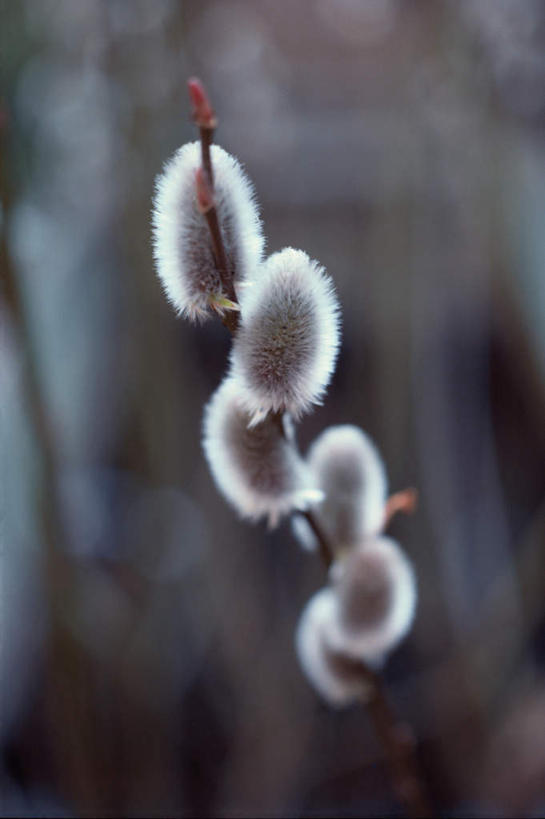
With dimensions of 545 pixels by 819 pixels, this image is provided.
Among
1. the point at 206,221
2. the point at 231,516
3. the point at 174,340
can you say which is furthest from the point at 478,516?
the point at 206,221

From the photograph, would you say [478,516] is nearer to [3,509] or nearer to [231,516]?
[231,516]

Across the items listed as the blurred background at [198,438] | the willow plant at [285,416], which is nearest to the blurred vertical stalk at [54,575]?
the blurred background at [198,438]

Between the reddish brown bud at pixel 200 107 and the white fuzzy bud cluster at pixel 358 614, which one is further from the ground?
the reddish brown bud at pixel 200 107

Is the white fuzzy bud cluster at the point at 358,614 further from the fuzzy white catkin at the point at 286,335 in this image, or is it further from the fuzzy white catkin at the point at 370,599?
the fuzzy white catkin at the point at 286,335

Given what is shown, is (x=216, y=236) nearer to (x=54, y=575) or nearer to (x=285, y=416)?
(x=285, y=416)

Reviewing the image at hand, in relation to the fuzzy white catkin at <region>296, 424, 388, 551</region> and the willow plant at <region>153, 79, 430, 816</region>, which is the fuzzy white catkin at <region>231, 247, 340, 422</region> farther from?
the fuzzy white catkin at <region>296, 424, 388, 551</region>

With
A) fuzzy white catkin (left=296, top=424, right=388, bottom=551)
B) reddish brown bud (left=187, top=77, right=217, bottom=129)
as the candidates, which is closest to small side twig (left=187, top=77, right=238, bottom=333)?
reddish brown bud (left=187, top=77, right=217, bottom=129)

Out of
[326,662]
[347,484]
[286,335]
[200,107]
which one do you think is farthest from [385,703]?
[200,107]

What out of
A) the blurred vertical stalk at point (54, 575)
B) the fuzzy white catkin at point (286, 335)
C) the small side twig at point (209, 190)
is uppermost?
the small side twig at point (209, 190)
